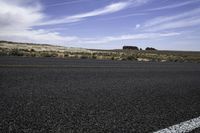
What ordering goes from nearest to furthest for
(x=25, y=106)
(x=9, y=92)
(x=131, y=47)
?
(x=25, y=106) → (x=9, y=92) → (x=131, y=47)

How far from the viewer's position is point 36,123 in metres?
2.84

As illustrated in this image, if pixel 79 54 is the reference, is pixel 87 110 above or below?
above

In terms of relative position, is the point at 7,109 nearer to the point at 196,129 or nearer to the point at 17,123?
the point at 17,123

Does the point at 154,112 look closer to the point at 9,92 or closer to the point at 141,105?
the point at 141,105

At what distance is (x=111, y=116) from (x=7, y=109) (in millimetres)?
1322

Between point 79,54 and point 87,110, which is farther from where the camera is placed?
point 79,54

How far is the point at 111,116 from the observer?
3.33m

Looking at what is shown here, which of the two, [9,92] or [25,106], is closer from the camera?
[25,106]

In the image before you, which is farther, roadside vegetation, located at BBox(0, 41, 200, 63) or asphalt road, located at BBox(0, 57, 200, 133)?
roadside vegetation, located at BBox(0, 41, 200, 63)

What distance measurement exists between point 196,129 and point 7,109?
7.50 feet

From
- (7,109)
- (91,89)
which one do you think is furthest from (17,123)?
(91,89)

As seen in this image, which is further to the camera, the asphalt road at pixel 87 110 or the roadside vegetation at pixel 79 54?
the roadside vegetation at pixel 79 54

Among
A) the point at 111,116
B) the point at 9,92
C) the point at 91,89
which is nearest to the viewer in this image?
the point at 111,116

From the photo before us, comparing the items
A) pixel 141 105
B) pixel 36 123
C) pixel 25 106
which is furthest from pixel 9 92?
pixel 141 105
